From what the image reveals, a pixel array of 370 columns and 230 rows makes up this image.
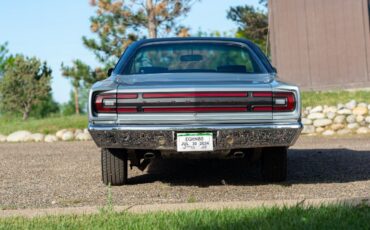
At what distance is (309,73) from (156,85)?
12065 mm

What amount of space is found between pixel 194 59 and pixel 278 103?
1.39 meters

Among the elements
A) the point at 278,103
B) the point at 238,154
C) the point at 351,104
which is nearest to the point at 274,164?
the point at 238,154

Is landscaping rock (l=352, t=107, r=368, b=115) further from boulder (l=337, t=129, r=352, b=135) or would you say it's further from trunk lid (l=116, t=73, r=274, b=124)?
trunk lid (l=116, t=73, r=274, b=124)

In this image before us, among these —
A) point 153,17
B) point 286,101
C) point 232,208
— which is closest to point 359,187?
point 286,101

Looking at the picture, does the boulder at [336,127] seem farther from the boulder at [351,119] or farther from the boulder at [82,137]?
the boulder at [82,137]

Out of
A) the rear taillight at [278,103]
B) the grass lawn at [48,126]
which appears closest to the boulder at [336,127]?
the grass lawn at [48,126]

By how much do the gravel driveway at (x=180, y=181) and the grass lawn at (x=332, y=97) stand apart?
480 cm

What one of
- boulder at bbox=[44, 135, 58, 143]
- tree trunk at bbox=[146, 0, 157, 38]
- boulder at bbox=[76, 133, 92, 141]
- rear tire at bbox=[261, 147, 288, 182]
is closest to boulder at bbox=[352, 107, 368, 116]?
boulder at bbox=[76, 133, 92, 141]

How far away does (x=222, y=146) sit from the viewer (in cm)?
617

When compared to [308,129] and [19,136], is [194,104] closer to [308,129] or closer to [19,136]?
[308,129]

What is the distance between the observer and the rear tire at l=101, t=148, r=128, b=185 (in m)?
6.72

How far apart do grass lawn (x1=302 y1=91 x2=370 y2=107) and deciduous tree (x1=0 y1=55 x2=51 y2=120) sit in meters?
17.4

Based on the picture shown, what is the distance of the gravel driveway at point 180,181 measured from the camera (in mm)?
6328

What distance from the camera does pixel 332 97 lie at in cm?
1619
